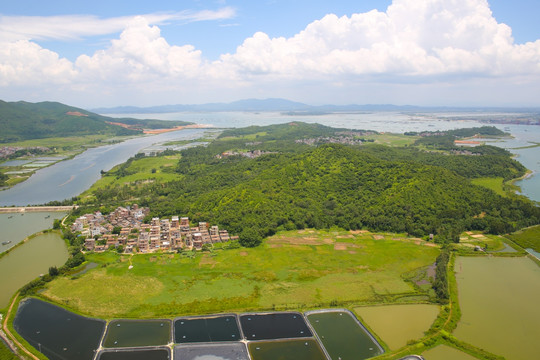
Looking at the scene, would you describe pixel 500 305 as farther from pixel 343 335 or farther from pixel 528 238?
pixel 528 238

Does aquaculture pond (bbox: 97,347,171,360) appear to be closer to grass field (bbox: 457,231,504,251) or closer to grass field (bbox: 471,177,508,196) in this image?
grass field (bbox: 457,231,504,251)

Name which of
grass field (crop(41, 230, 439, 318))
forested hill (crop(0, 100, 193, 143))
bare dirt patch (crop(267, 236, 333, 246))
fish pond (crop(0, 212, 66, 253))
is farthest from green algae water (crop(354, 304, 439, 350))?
forested hill (crop(0, 100, 193, 143))

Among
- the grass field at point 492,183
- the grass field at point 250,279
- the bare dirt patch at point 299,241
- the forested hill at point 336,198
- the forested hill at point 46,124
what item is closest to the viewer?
the grass field at point 250,279

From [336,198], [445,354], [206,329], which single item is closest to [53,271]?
[206,329]

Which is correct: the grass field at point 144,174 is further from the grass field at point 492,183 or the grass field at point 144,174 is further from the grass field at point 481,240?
the grass field at point 492,183

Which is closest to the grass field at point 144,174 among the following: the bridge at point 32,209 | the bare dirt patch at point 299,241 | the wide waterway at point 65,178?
the wide waterway at point 65,178

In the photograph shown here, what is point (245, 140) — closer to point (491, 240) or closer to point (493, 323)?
point (491, 240)

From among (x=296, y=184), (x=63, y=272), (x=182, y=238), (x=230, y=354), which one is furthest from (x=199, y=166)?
(x=230, y=354)
